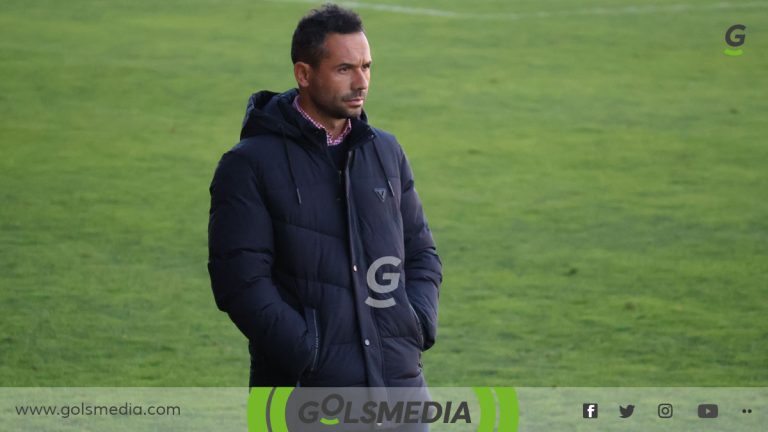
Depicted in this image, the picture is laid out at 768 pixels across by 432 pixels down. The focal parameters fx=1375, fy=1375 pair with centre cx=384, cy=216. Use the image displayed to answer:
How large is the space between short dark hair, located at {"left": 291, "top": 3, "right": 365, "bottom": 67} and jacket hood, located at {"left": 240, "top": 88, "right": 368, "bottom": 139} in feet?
0.40

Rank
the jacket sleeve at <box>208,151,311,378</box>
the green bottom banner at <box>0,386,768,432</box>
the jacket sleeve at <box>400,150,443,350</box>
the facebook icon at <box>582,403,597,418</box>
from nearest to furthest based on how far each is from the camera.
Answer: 1. the jacket sleeve at <box>208,151,311,378</box>
2. the jacket sleeve at <box>400,150,443,350</box>
3. the green bottom banner at <box>0,386,768,432</box>
4. the facebook icon at <box>582,403,597,418</box>

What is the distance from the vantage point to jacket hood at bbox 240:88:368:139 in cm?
354

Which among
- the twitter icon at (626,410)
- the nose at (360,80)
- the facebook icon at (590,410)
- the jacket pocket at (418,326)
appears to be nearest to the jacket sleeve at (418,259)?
the jacket pocket at (418,326)

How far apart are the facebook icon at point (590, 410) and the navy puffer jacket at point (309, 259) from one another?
2584 mm

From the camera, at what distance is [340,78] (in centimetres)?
354

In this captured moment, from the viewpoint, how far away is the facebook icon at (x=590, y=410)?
603 cm

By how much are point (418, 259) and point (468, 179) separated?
23.3ft

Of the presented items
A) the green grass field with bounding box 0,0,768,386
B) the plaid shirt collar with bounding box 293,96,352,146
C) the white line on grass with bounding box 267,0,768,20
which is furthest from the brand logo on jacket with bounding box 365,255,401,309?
the white line on grass with bounding box 267,0,768,20

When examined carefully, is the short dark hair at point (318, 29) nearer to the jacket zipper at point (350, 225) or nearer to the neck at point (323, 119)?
the neck at point (323, 119)

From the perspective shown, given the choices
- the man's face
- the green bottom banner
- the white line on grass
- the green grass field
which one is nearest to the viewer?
the man's face

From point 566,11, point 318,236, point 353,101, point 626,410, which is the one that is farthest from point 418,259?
point 566,11

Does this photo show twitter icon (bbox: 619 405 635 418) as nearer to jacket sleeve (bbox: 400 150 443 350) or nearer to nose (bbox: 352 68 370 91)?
jacket sleeve (bbox: 400 150 443 350)

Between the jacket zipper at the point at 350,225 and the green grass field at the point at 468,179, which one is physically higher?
the jacket zipper at the point at 350,225

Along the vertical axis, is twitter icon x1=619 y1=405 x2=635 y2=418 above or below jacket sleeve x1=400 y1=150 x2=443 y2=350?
below
